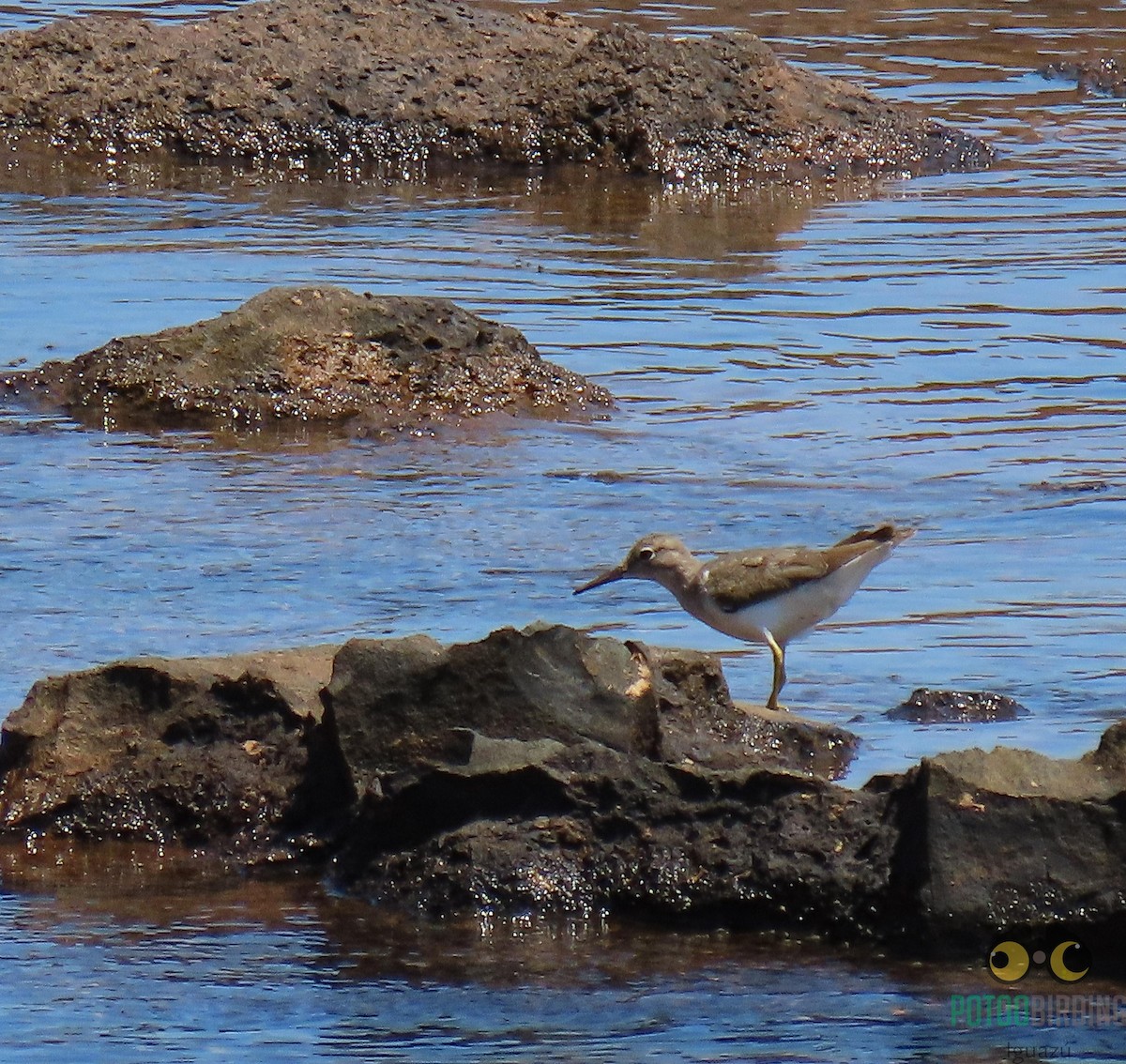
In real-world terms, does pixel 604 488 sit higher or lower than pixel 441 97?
lower

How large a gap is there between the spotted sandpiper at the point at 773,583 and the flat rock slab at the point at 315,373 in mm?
2803

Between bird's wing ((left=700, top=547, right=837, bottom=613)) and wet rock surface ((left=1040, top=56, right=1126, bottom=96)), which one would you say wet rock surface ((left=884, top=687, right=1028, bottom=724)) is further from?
wet rock surface ((left=1040, top=56, right=1126, bottom=96))

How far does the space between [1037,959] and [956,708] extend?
1413 millimetres

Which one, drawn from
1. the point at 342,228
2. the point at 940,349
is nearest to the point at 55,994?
the point at 940,349

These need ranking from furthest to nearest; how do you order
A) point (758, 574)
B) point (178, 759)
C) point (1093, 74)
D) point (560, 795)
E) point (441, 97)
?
point (1093, 74)
point (441, 97)
point (758, 574)
point (178, 759)
point (560, 795)

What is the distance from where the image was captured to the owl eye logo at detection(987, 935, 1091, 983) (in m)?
4.37

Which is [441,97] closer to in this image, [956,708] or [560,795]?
[956,708]

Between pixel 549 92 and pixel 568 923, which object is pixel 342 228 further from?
pixel 568 923

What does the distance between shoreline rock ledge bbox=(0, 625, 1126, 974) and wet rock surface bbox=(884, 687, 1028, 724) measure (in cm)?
29

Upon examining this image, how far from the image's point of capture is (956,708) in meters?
5.75

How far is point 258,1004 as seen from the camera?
4332 millimetres

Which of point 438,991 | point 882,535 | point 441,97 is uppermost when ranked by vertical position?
point 441,97

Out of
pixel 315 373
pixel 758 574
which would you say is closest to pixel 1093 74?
pixel 315 373

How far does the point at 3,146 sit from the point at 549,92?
11.3 feet
